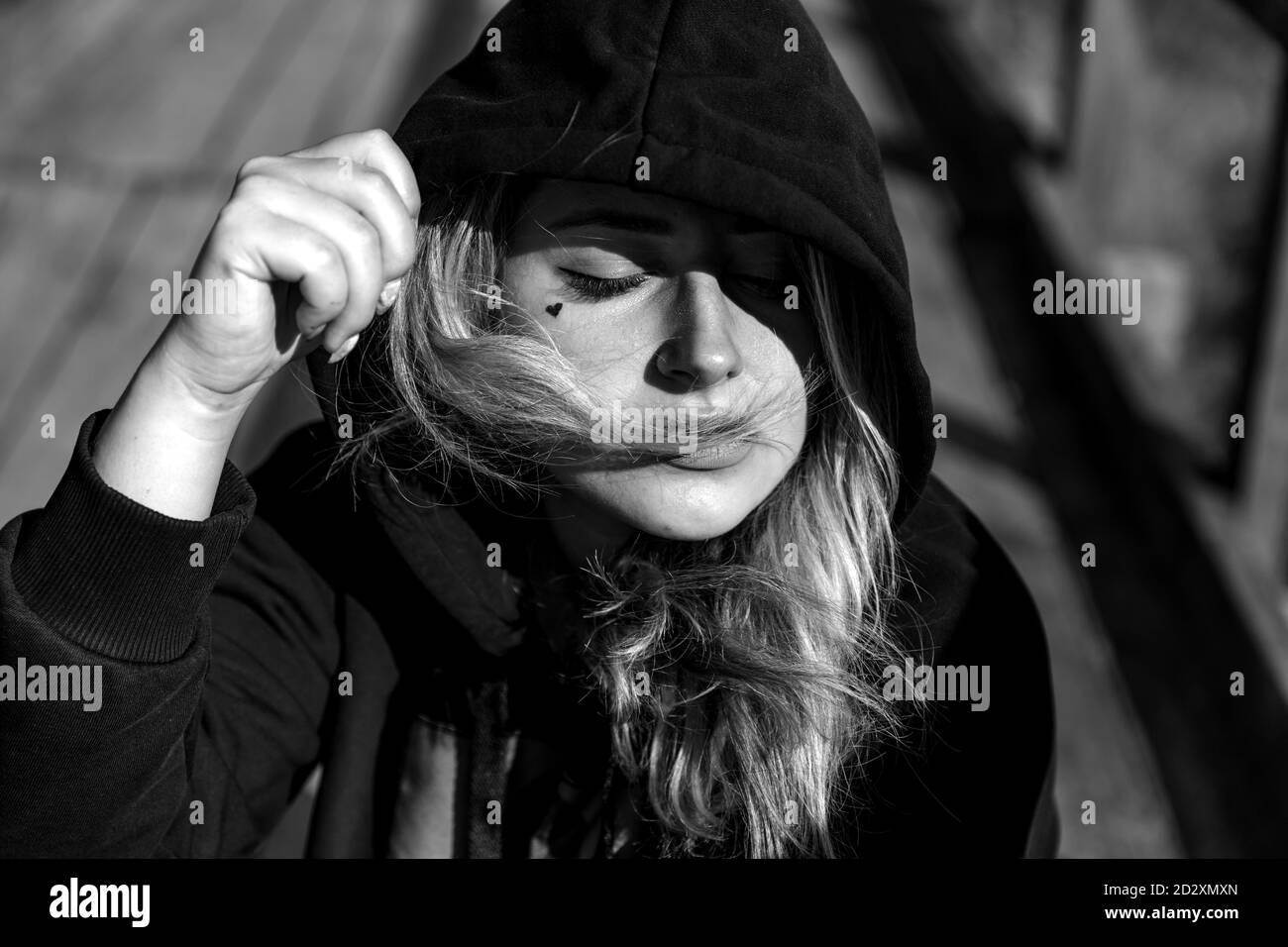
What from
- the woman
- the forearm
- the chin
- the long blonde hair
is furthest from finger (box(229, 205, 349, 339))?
the chin

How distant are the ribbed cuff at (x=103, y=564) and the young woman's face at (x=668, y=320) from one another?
15.0 inches

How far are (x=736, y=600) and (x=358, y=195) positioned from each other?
56 cm

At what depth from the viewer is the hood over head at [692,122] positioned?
1.09m

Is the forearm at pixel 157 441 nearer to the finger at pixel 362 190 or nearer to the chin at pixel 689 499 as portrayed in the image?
the finger at pixel 362 190

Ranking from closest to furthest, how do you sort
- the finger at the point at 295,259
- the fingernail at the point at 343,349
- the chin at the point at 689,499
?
1. the finger at the point at 295,259
2. the fingernail at the point at 343,349
3. the chin at the point at 689,499

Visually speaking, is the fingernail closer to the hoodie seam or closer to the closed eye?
the closed eye

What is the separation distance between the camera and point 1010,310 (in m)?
3.39

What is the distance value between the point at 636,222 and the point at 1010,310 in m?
2.48

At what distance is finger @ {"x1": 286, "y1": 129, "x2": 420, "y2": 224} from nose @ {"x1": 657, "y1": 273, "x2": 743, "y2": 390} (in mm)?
255

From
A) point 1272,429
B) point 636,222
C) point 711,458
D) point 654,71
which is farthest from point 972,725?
point 1272,429

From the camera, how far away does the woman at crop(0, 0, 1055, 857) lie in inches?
40.9

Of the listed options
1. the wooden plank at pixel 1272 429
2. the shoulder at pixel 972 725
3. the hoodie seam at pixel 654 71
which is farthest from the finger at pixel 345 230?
the wooden plank at pixel 1272 429

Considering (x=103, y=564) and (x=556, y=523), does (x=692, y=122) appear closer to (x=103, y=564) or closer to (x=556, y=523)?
(x=556, y=523)
